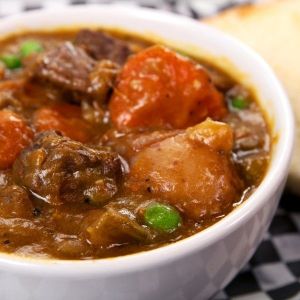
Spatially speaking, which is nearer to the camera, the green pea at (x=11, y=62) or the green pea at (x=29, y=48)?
the green pea at (x=11, y=62)

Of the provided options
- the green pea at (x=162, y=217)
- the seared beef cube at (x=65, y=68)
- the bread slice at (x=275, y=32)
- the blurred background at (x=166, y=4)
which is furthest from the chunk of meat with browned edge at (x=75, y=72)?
the blurred background at (x=166, y=4)

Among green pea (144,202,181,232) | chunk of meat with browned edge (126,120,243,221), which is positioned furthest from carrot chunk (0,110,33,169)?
green pea (144,202,181,232)

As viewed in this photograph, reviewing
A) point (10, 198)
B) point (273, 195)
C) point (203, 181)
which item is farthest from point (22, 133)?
point (273, 195)

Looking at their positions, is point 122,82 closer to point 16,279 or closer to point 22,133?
point 22,133

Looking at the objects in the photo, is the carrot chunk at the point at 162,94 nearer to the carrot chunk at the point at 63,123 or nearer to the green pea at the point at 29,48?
the carrot chunk at the point at 63,123

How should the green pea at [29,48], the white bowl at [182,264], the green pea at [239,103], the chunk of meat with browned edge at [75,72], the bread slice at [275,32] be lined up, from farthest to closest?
the bread slice at [275,32]
the green pea at [29,48]
the green pea at [239,103]
the chunk of meat with browned edge at [75,72]
the white bowl at [182,264]

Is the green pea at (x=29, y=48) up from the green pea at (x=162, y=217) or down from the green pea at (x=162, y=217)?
down

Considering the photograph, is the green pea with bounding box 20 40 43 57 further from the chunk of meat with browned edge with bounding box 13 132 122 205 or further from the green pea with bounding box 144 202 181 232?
the green pea with bounding box 144 202 181 232

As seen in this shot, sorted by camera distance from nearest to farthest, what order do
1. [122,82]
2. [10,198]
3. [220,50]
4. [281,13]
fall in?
[10,198] → [122,82] → [220,50] → [281,13]
